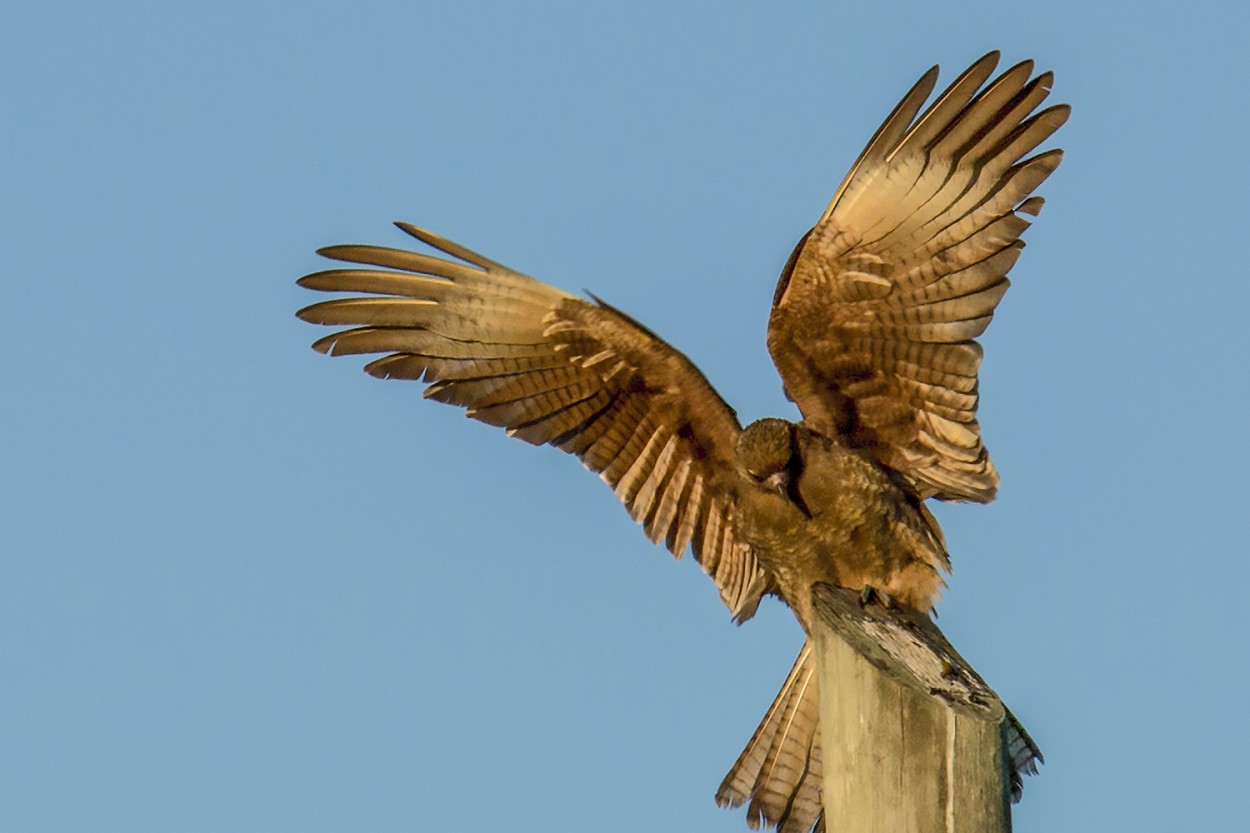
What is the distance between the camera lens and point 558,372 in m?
7.47

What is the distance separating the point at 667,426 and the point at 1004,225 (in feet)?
5.53

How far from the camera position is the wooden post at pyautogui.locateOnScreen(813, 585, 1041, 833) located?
13.4 feet


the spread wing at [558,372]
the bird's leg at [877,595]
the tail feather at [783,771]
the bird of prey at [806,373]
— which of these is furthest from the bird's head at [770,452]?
the tail feather at [783,771]

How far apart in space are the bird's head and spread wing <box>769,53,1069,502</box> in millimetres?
364

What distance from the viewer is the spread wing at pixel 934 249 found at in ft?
22.6

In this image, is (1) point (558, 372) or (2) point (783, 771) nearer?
(2) point (783, 771)

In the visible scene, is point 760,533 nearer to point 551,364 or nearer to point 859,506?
point 859,506

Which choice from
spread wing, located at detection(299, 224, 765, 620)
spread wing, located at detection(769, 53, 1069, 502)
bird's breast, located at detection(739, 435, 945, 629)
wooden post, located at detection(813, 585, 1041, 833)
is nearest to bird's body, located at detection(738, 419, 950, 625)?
bird's breast, located at detection(739, 435, 945, 629)

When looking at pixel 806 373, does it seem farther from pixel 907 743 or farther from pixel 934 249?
pixel 907 743

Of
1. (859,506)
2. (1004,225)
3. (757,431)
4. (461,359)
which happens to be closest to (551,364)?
(461,359)

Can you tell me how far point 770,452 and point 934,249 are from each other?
105 cm

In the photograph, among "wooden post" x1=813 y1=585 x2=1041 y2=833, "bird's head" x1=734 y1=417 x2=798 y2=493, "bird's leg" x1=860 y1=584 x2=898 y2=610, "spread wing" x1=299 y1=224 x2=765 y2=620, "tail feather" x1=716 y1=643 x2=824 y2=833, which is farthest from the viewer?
"spread wing" x1=299 y1=224 x2=765 y2=620

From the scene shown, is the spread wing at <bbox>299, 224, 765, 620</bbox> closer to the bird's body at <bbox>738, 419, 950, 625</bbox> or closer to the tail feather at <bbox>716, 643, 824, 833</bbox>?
the bird's body at <bbox>738, 419, 950, 625</bbox>

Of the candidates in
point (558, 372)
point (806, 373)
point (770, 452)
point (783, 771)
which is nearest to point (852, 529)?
point (770, 452)
